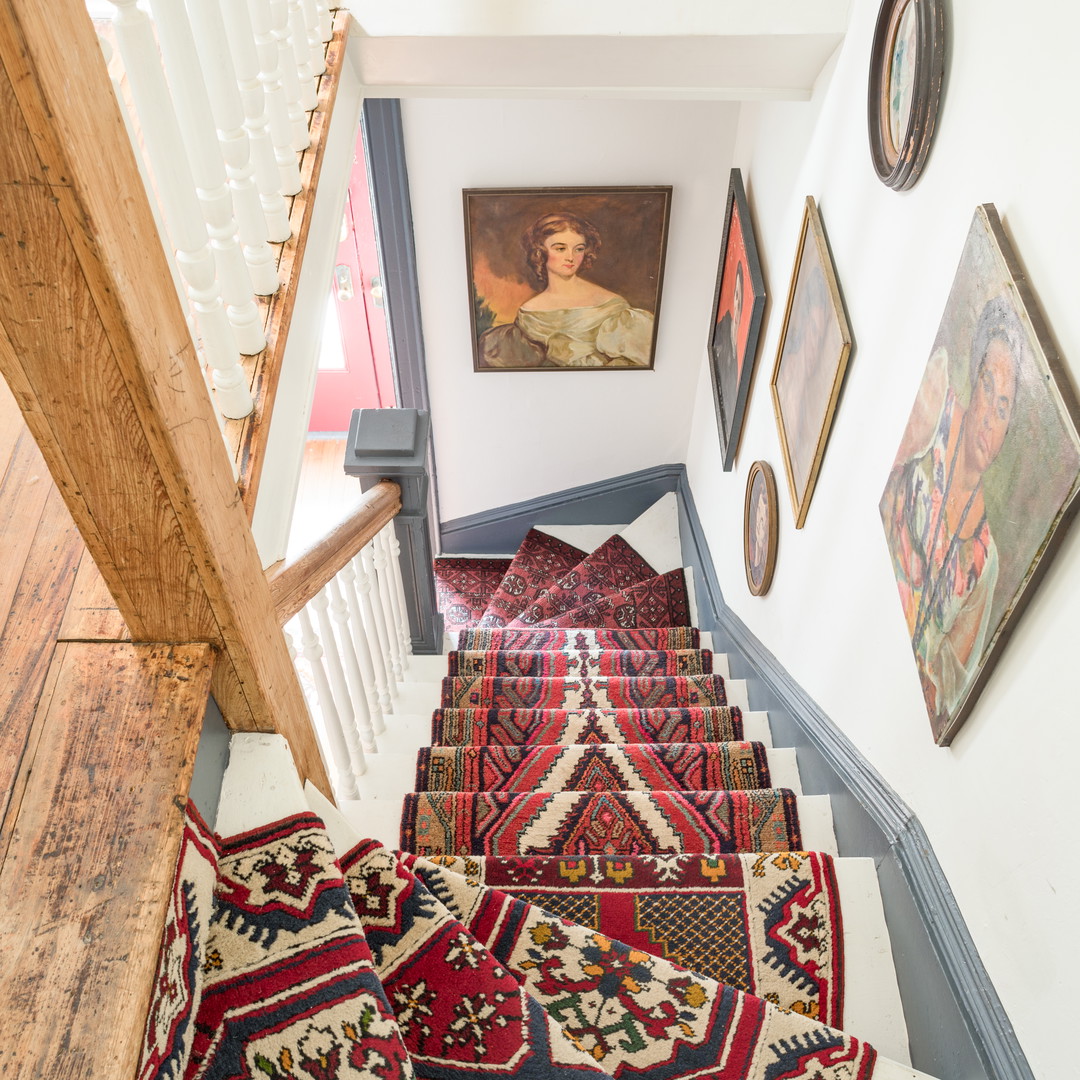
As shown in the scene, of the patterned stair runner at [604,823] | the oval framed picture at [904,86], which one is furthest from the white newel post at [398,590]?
the oval framed picture at [904,86]

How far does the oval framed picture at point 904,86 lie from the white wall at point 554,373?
167 cm

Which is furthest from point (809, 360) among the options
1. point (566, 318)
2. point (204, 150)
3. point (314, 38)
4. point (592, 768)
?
point (566, 318)

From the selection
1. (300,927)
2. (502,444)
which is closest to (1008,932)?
(300,927)

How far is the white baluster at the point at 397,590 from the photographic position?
2418 mm

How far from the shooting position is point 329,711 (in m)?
1.99

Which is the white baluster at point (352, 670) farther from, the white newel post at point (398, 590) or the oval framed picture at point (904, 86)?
the oval framed picture at point (904, 86)

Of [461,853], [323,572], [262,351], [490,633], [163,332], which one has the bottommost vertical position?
[461,853]

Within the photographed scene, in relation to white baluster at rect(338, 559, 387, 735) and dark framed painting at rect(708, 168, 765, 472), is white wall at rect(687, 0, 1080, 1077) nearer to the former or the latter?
dark framed painting at rect(708, 168, 765, 472)

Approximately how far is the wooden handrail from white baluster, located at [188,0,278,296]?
0.49 meters

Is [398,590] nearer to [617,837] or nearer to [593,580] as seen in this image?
[617,837]

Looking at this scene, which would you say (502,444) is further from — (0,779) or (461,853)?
(0,779)

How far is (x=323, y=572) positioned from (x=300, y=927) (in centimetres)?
68

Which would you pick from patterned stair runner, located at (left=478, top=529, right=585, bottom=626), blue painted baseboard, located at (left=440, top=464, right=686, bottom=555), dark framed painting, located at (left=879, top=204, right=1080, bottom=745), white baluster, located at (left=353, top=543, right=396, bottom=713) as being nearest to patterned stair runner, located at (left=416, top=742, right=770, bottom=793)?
white baluster, located at (left=353, top=543, right=396, bottom=713)

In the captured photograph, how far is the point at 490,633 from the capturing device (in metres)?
3.30
